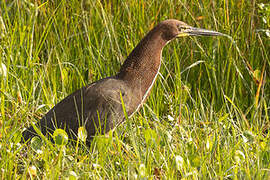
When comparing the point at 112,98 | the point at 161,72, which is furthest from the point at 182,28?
the point at 112,98

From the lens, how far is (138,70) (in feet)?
9.87

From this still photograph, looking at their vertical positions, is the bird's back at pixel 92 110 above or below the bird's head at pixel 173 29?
below

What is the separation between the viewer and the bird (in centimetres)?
292

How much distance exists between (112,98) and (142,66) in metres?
0.27

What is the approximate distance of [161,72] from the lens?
3615mm

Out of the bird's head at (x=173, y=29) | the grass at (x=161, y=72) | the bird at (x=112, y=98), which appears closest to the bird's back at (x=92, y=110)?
the bird at (x=112, y=98)

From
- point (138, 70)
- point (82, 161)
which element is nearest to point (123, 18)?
point (138, 70)

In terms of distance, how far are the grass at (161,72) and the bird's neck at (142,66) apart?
0.39 feet

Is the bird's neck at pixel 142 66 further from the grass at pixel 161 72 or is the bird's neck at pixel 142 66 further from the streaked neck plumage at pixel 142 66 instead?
the grass at pixel 161 72

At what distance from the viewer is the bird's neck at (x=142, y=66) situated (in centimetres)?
301

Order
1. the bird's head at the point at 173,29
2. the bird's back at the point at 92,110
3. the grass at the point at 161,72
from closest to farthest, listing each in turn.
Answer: the grass at the point at 161,72 < the bird's back at the point at 92,110 < the bird's head at the point at 173,29

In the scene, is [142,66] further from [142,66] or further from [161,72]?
[161,72]

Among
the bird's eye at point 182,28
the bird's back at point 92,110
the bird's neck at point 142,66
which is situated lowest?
the bird's back at point 92,110

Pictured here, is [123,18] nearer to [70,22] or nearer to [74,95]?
[70,22]
